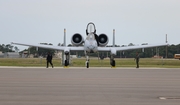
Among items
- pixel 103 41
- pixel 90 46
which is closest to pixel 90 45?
pixel 90 46

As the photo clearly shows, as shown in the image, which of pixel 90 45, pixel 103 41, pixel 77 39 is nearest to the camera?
pixel 90 45

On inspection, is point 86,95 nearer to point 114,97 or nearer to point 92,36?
point 114,97

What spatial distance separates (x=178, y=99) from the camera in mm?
8484

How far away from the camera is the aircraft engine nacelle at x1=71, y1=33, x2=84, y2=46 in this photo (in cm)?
3843

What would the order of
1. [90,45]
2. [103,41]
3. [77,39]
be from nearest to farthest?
[90,45], [77,39], [103,41]

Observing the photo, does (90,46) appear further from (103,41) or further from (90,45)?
(103,41)

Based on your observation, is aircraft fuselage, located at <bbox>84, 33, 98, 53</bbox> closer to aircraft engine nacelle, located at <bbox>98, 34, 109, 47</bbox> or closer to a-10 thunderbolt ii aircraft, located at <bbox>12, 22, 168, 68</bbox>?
a-10 thunderbolt ii aircraft, located at <bbox>12, 22, 168, 68</bbox>

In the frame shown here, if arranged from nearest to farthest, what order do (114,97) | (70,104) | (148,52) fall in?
1. (70,104)
2. (114,97)
3. (148,52)

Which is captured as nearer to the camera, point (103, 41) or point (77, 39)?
point (77, 39)

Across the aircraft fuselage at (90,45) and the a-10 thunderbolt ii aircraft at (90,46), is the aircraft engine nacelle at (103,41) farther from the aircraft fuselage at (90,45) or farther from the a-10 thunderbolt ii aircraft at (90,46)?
the aircraft fuselage at (90,45)

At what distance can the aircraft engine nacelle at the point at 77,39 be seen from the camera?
1513 inches

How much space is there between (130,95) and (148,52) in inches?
3921

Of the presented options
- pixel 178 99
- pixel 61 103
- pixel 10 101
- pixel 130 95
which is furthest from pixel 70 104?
pixel 178 99

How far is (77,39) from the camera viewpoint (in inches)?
1517
